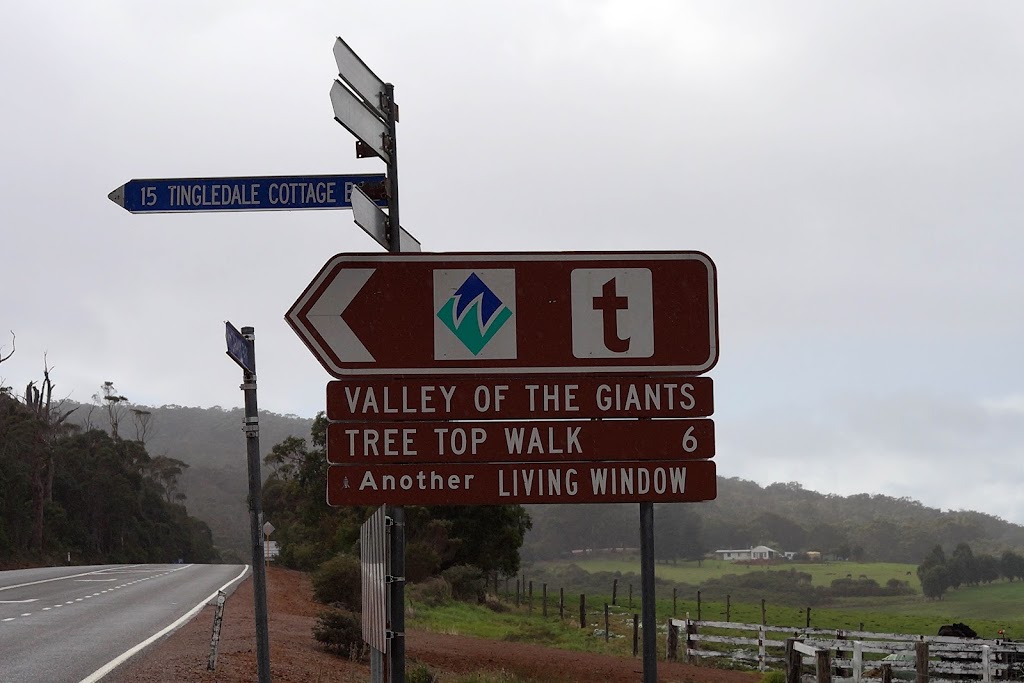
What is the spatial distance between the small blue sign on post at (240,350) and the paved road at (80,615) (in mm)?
8212

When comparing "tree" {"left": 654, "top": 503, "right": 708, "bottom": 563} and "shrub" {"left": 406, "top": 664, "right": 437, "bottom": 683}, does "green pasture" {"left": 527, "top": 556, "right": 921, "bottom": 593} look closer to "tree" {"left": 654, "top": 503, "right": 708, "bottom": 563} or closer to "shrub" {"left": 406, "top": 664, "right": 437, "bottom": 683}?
"tree" {"left": 654, "top": 503, "right": 708, "bottom": 563}

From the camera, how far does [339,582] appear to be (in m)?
32.5

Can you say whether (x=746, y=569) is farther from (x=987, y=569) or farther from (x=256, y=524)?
(x=256, y=524)

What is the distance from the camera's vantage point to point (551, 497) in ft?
→ 19.3

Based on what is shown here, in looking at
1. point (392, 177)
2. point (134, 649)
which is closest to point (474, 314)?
point (392, 177)

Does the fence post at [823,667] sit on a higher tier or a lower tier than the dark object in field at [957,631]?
higher

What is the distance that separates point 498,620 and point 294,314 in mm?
37228

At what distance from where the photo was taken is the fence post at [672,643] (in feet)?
97.7

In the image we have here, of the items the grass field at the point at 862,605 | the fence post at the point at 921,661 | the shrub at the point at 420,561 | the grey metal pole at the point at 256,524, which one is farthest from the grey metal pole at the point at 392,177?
the grass field at the point at 862,605

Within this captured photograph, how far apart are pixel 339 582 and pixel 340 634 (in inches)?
455

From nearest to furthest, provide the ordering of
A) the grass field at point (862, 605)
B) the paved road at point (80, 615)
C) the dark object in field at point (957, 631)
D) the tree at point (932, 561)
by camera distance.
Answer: the paved road at point (80, 615)
the dark object in field at point (957, 631)
the grass field at point (862, 605)
the tree at point (932, 561)

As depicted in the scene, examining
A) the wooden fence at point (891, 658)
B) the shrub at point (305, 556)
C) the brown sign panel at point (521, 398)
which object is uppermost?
the brown sign panel at point (521, 398)

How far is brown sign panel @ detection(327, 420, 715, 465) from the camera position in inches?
231

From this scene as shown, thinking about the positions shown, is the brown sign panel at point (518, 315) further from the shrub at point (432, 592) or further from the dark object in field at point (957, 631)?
the shrub at point (432, 592)
